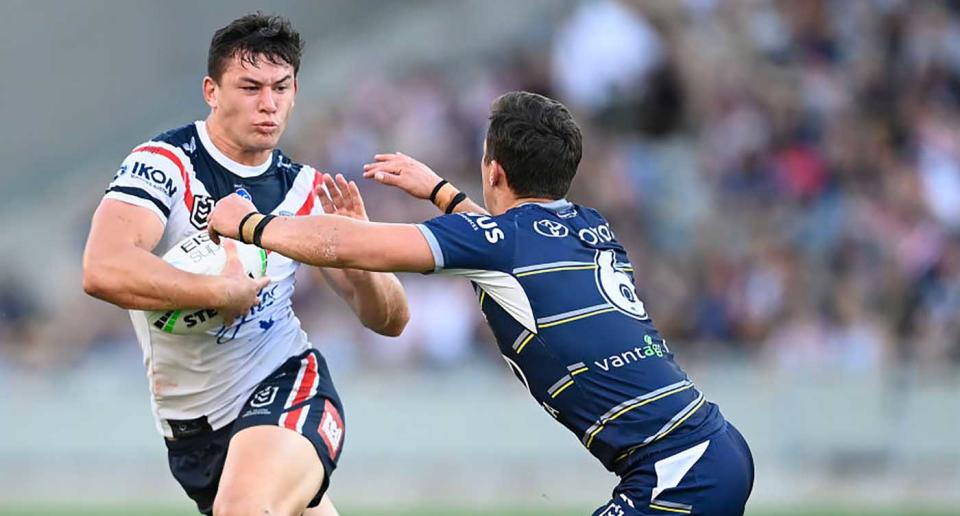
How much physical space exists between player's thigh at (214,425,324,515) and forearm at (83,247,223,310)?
0.74m

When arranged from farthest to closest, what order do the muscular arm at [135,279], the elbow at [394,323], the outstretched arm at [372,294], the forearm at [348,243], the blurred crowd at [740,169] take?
1. the blurred crowd at [740,169]
2. the elbow at [394,323]
3. the outstretched arm at [372,294]
4. the muscular arm at [135,279]
5. the forearm at [348,243]

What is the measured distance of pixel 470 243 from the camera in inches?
255

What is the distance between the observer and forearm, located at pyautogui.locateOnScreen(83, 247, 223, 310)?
6.94m

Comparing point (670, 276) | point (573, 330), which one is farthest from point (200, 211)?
point (670, 276)

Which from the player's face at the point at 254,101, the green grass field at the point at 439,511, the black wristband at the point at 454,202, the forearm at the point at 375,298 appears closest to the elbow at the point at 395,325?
the forearm at the point at 375,298

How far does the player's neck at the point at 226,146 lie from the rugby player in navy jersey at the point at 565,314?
38.4 inches

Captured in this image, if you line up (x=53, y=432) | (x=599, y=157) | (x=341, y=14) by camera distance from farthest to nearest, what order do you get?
(x=341, y=14) → (x=599, y=157) → (x=53, y=432)

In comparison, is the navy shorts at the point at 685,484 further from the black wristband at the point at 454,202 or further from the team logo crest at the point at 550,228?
the black wristband at the point at 454,202

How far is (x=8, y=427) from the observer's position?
1573 cm

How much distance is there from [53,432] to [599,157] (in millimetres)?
6179

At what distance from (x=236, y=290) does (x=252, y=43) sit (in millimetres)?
1232

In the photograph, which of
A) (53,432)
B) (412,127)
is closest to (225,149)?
(53,432)

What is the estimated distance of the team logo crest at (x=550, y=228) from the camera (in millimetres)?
6609

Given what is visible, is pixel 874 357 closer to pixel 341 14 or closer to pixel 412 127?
pixel 412 127
